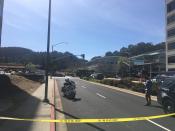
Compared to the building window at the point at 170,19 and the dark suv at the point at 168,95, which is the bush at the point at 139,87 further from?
the building window at the point at 170,19

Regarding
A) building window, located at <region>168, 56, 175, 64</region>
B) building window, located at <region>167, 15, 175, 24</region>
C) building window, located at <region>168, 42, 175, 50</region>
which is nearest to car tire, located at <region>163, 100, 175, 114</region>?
building window, located at <region>168, 56, 175, 64</region>

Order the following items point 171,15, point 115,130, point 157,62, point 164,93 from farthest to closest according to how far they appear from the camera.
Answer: point 157,62, point 171,15, point 164,93, point 115,130

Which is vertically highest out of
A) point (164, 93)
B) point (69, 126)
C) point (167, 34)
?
point (167, 34)

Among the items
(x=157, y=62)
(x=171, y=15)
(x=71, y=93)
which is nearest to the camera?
(x=71, y=93)

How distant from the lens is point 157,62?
13238 centimetres

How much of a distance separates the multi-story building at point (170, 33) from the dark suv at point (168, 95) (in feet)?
264

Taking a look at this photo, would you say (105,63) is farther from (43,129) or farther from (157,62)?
(43,129)

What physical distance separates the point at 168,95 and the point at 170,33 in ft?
278

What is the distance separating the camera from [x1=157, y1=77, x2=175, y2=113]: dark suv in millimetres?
16109

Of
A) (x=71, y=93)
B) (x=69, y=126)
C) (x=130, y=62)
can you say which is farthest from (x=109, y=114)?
(x=130, y=62)

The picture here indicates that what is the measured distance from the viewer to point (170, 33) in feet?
324

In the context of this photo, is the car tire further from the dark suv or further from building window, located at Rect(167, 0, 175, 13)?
building window, located at Rect(167, 0, 175, 13)

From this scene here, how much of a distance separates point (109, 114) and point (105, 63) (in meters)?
148

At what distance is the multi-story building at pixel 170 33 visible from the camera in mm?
96606
